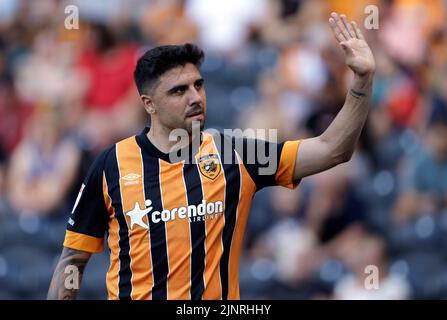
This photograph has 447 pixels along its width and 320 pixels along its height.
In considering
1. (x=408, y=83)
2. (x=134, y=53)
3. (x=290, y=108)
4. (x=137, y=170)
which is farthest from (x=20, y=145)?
(x=137, y=170)

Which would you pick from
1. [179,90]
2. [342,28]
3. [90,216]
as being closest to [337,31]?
[342,28]

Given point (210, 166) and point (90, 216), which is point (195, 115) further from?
point (90, 216)

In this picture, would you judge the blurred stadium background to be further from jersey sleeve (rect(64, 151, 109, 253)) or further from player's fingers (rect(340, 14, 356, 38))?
player's fingers (rect(340, 14, 356, 38))

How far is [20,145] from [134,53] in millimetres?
1285

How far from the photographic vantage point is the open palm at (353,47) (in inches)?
169

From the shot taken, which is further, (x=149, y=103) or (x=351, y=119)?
(x=149, y=103)

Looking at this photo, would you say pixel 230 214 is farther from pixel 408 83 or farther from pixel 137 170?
pixel 408 83

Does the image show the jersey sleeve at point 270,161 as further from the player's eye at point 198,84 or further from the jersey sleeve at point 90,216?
the jersey sleeve at point 90,216

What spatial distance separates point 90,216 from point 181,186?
47 cm

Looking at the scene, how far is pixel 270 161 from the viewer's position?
181 inches

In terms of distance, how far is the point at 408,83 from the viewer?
8211mm

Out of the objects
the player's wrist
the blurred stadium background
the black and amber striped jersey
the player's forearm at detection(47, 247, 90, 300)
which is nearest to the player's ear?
the black and amber striped jersey

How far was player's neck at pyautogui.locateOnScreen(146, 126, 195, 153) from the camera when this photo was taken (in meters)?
4.73

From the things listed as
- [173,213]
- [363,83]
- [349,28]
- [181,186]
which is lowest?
[173,213]
